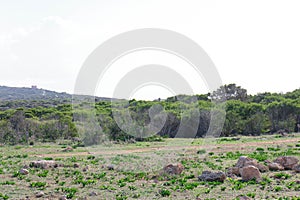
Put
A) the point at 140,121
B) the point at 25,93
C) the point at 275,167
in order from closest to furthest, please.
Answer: the point at 275,167 < the point at 140,121 < the point at 25,93

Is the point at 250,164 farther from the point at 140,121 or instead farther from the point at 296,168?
the point at 140,121

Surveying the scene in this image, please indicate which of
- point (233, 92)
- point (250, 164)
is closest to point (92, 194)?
point (250, 164)

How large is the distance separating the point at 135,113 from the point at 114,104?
4499mm

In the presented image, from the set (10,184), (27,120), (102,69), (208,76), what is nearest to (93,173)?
(10,184)

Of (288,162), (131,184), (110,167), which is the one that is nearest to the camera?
(131,184)

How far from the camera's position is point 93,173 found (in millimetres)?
13859

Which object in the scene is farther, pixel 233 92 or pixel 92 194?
pixel 233 92

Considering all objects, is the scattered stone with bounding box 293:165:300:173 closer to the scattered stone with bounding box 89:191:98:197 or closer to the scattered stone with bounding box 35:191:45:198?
the scattered stone with bounding box 89:191:98:197

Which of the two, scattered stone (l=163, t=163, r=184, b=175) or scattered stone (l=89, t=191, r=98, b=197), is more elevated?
scattered stone (l=163, t=163, r=184, b=175)

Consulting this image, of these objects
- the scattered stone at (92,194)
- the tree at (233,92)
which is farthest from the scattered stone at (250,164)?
the tree at (233,92)

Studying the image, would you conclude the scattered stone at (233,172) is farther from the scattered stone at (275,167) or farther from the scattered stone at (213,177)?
the scattered stone at (275,167)

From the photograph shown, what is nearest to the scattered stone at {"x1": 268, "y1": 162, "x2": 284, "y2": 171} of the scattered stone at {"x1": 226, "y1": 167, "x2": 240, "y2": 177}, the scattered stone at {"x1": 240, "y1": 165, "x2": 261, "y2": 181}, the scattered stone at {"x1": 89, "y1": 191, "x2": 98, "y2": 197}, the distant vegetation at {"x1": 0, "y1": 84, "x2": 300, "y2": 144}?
the scattered stone at {"x1": 226, "y1": 167, "x2": 240, "y2": 177}

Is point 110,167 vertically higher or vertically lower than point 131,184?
higher

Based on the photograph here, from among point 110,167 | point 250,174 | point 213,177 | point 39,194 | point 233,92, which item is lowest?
point 39,194
